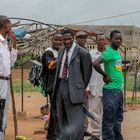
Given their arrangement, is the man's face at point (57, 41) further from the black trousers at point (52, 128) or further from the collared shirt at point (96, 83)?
the black trousers at point (52, 128)

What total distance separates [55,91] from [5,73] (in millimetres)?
1223

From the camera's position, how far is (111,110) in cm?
798

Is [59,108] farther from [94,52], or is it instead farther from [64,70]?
[94,52]

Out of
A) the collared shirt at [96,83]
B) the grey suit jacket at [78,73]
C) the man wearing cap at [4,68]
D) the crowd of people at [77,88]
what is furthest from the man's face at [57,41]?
the man wearing cap at [4,68]

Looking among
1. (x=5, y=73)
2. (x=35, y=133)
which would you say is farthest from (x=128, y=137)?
(x=5, y=73)

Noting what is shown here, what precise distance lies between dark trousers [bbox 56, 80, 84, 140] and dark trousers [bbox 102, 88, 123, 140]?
1.57 feet

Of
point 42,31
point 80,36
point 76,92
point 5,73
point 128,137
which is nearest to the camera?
point 5,73

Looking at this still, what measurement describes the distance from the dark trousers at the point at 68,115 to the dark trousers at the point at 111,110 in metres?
0.48

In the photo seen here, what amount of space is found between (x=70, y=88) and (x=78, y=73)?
0.27 metres

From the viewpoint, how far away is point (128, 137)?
10.4m

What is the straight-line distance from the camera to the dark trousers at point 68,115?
762cm

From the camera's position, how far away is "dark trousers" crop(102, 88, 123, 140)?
7.98 metres

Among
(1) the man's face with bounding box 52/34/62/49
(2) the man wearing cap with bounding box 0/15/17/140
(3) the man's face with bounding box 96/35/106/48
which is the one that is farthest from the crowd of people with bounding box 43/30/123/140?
(3) the man's face with bounding box 96/35/106/48

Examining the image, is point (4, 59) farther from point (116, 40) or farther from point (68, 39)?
point (116, 40)
